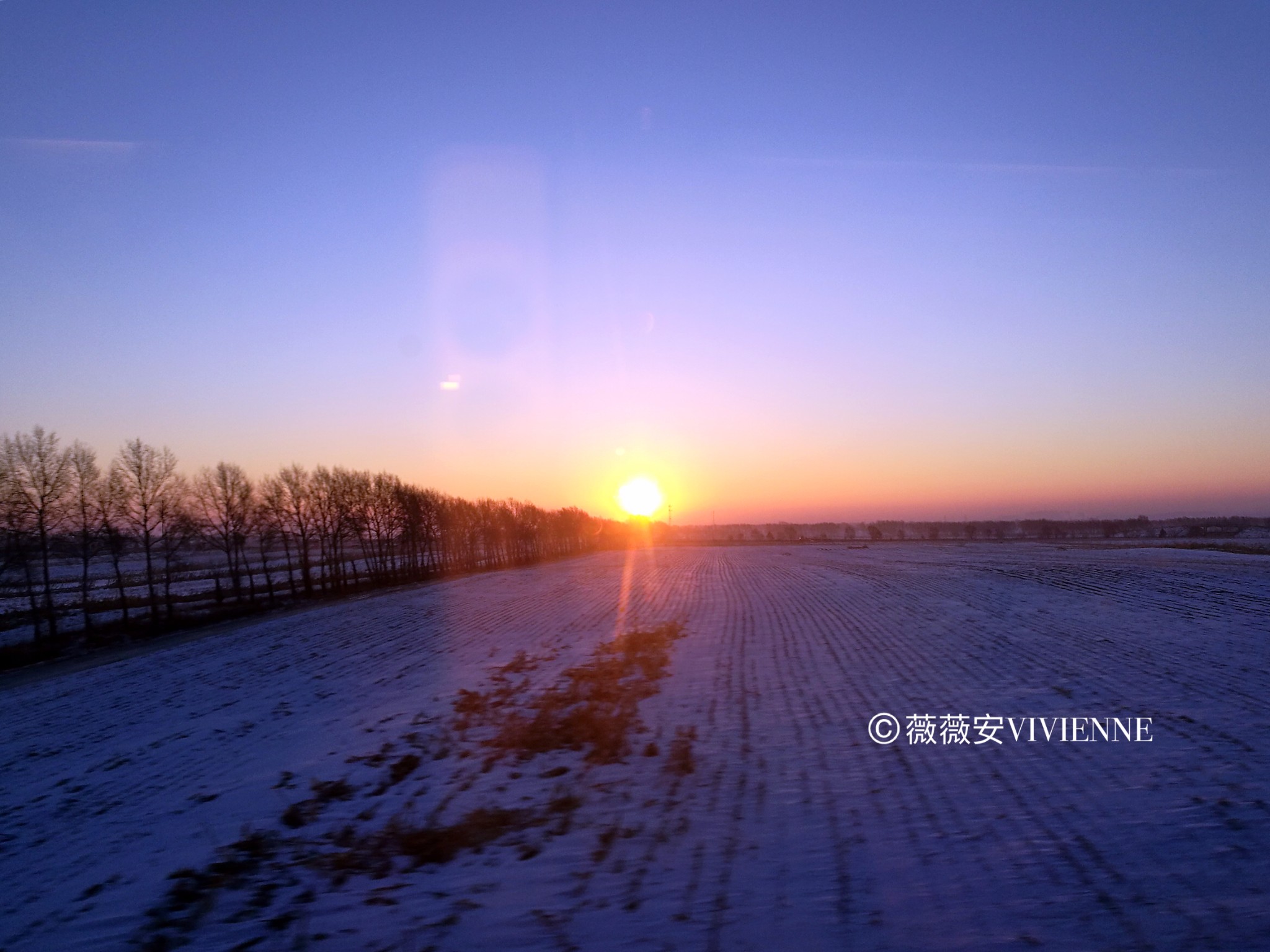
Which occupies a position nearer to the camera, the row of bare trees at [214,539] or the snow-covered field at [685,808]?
the snow-covered field at [685,808]

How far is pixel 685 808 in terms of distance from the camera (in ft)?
28.2

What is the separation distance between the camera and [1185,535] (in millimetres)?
131750

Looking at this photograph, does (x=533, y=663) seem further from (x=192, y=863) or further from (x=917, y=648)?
(x=192, y=863)

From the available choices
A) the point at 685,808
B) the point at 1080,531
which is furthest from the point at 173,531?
the point at 1080,531

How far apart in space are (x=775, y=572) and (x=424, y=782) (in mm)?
41582

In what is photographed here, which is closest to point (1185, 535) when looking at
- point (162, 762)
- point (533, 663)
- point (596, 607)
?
point (596, 607)

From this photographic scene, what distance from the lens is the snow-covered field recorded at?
624 cm
